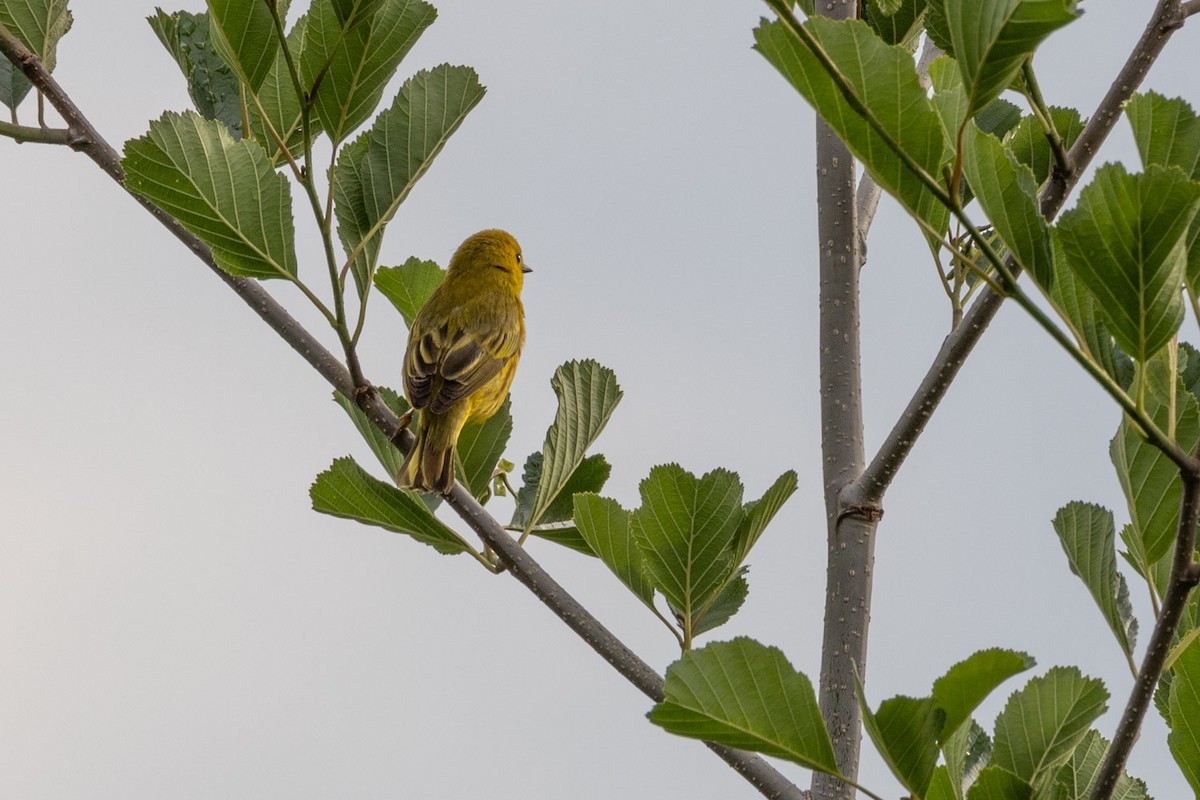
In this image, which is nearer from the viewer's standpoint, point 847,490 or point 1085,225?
point 1085,225

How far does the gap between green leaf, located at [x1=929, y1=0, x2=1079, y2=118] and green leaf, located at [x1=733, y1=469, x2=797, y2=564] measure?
3.51 feet

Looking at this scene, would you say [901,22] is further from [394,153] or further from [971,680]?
[971,680]

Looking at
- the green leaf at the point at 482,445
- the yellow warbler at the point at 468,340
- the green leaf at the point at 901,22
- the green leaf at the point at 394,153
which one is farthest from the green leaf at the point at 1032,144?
the yellow warbler at the point at 468,340

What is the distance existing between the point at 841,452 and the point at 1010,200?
1150 mm

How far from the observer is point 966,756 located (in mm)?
1977

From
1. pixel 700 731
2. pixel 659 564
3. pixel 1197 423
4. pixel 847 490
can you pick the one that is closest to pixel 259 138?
pixel 659 564

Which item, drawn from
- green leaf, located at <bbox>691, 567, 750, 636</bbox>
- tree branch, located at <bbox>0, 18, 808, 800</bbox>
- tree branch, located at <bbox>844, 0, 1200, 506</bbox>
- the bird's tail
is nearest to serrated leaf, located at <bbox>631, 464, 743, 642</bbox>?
green leaf, located at <bbox>691, 567, 750, 636</bbox>

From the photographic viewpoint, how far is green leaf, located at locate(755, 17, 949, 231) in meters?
1.14

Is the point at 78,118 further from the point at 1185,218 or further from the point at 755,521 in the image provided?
the point at 1185,218

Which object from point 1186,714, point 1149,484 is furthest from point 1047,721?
point 1149,484

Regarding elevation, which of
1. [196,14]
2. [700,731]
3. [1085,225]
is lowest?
[700,731]

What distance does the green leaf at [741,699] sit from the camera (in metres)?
1.40

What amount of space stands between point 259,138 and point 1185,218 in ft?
5.69

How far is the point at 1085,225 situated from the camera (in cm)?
114
